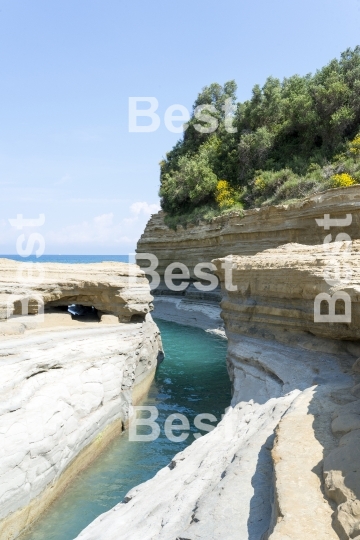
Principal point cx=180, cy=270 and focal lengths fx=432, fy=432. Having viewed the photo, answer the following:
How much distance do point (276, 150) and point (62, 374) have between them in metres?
25.3

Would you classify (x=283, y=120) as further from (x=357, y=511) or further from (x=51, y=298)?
(x=357, y=511)

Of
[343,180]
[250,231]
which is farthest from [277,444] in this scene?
[343,180]

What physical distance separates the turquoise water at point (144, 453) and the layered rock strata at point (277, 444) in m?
1.39

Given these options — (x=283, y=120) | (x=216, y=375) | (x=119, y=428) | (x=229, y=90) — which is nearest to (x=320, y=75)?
(x=283, y=120)

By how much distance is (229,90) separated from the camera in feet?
127

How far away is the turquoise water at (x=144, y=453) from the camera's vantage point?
7.47m

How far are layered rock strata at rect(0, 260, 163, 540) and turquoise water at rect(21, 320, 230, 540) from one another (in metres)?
0.27

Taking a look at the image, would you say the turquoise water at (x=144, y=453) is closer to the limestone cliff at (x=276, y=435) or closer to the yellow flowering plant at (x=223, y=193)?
the limestone cliff at (x=276, y=435)

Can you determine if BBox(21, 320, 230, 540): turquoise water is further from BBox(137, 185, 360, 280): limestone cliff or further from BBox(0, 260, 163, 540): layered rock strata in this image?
BBox(137, 185, 360, 280): limestone cliff

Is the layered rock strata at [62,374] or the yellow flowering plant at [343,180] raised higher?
the yellow flowering plant at [343,180]

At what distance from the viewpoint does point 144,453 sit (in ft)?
32.7

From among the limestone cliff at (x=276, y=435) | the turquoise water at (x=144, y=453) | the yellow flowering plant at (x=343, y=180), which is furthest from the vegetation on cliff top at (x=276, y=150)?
the turquoise water at (x=144, y=453)

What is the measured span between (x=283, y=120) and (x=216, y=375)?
2149cm

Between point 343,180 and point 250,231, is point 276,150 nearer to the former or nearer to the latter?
point 343,180
